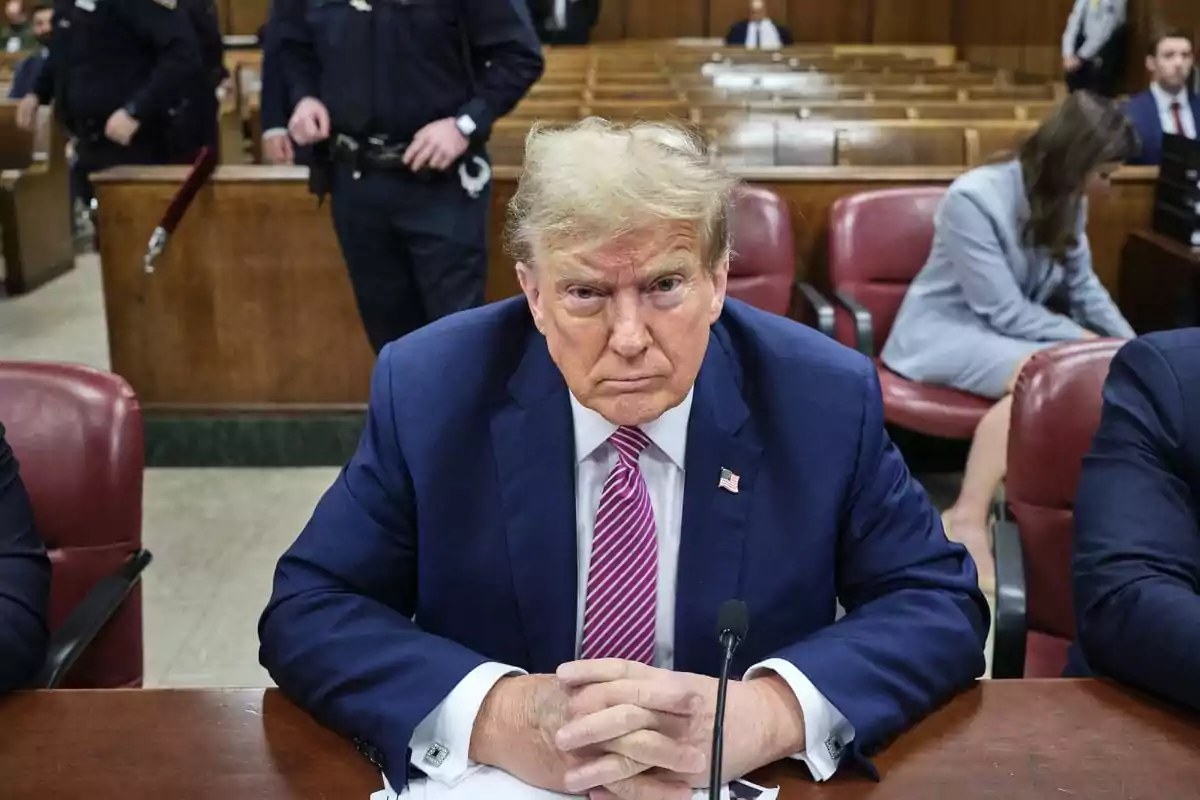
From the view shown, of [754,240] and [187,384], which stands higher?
[754,240]

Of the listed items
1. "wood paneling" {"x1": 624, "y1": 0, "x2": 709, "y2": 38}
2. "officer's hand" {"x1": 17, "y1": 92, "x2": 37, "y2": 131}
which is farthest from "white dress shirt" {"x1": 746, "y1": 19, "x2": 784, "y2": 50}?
"officer's hand" {"x1": 17, "y1": 92, "x2": 37, "y2": 131}

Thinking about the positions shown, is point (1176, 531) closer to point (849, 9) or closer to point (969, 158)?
point (969, 158)

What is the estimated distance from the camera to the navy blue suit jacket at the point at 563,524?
4.19 ft

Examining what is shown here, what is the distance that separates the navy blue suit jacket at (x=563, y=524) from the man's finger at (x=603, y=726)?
233 millimetres

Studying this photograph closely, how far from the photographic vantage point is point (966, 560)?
1.34 m

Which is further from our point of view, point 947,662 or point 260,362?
point 260,362

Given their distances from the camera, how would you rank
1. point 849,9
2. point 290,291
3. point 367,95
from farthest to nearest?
point 849,9
point 290,291
point 367,95

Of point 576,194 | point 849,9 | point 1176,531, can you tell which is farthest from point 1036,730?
point 849,9

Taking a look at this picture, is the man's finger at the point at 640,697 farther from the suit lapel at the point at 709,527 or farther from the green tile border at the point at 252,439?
the green tile border at the point at 252,439

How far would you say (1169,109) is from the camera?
16.4 ft

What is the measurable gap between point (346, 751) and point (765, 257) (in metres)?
2.55

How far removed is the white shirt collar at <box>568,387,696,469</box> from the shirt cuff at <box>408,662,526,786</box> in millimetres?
277

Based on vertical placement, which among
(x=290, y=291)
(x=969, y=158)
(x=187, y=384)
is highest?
(x=969, y=158)

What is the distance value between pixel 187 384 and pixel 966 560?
9.86ft
